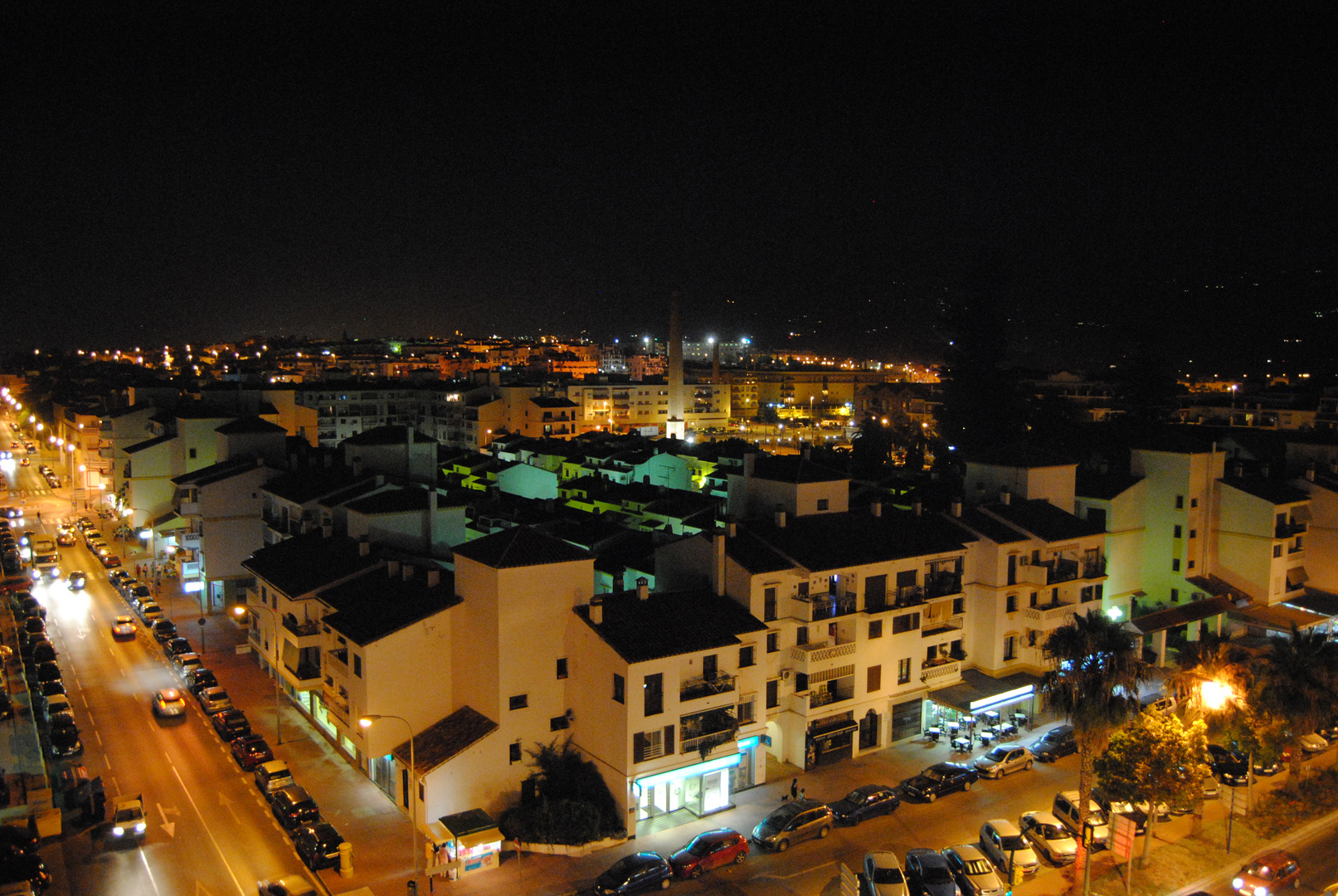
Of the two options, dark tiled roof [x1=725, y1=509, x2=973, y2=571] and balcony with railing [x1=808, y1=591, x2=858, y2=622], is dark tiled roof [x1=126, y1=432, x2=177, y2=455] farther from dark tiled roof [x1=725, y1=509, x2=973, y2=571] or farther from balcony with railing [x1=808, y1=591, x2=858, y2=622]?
balcony with railing [x1=808, y1=591, x2=858, y2=622]

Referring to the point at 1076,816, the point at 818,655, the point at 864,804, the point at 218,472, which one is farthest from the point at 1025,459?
the point at 218,472

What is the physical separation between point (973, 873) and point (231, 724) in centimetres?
2143

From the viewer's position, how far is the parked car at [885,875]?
18.8 m

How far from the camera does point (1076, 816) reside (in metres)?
22.5

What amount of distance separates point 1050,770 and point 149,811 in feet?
81.4

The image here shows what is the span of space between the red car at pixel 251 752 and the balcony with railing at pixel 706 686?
12400 millimetres

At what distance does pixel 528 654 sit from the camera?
74.2ft

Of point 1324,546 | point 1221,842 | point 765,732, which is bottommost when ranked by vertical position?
point 1221,842

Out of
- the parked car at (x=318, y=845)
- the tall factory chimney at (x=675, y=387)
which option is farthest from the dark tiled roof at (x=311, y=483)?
the tall factory chimney at (x=675, y=387)

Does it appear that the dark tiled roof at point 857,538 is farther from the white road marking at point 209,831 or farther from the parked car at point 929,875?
the white road marking at point 209,831

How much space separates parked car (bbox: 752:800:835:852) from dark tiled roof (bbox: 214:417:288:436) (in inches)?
1332

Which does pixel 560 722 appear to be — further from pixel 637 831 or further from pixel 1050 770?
pixel 1050 770

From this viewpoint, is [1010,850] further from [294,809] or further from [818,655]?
[294,809]

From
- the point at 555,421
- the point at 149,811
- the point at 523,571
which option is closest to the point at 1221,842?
the point at 523,571
